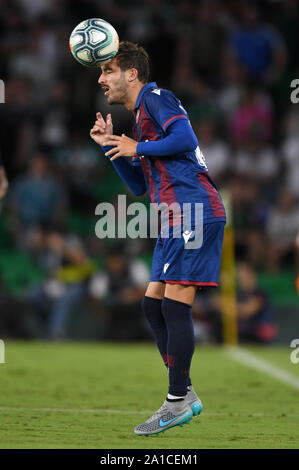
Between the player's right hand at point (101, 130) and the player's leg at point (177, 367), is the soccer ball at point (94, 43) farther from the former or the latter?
the player's leg at point (177, 367)

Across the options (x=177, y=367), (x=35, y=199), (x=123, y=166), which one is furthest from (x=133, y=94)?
(x=35, y=199)

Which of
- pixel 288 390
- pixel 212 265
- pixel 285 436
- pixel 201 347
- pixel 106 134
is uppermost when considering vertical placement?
pixel 106 134

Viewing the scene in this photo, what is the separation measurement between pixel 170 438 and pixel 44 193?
9045mm

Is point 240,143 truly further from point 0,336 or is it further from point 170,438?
point 170,438

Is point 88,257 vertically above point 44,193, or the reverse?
point 44,193

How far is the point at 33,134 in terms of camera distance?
14.8 metres

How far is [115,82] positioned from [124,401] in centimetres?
260

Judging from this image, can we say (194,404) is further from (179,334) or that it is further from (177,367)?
(179,334)

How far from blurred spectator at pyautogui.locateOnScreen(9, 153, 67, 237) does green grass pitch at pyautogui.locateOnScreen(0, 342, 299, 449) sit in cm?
277

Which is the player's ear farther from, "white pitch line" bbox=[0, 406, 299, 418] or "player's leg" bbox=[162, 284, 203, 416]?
"white pitch line" bbox=[0, 406, 299, 418]

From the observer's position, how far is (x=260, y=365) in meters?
10.3

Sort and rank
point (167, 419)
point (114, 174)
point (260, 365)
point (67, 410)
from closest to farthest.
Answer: point (167, 419), point (67, 410), point (260, 365), point (114, 174)
